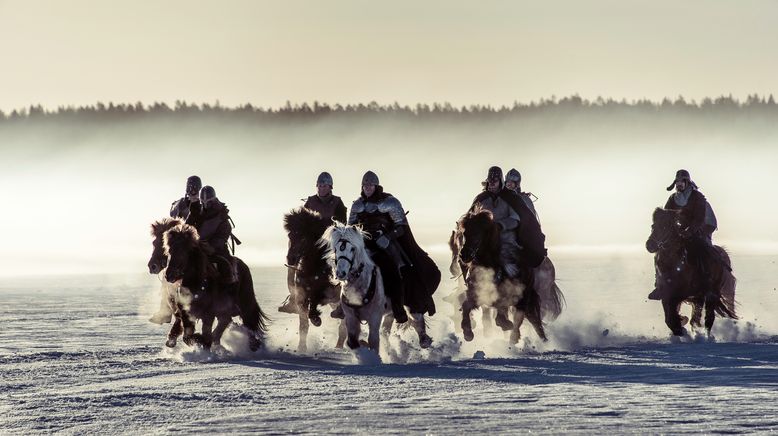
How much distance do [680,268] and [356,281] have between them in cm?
489

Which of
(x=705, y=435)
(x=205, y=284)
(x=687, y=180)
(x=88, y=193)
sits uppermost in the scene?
(x=88, y=193)

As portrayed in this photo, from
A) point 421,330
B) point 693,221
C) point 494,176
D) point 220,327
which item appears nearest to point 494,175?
point 494,176

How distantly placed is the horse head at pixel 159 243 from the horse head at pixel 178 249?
0.21 metres

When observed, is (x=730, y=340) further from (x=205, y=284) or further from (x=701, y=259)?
(x=205, y=284)

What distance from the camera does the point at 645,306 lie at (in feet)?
98.0

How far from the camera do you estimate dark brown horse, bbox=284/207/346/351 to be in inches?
754

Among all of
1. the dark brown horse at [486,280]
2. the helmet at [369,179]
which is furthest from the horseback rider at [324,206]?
the helmet at [369,179]

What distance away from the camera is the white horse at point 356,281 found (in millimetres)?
17078

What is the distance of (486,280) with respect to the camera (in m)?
19.8

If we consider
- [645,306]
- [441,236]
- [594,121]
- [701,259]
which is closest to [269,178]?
[594,121]

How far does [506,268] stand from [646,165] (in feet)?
435

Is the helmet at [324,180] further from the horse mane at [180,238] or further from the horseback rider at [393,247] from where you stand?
the horse mane at [180,238]

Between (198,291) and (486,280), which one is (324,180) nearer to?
(486,280)

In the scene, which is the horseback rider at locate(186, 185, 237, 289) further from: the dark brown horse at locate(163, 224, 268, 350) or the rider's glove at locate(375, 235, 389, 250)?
the rider's glove at locate(375, 235, 389, 250)
